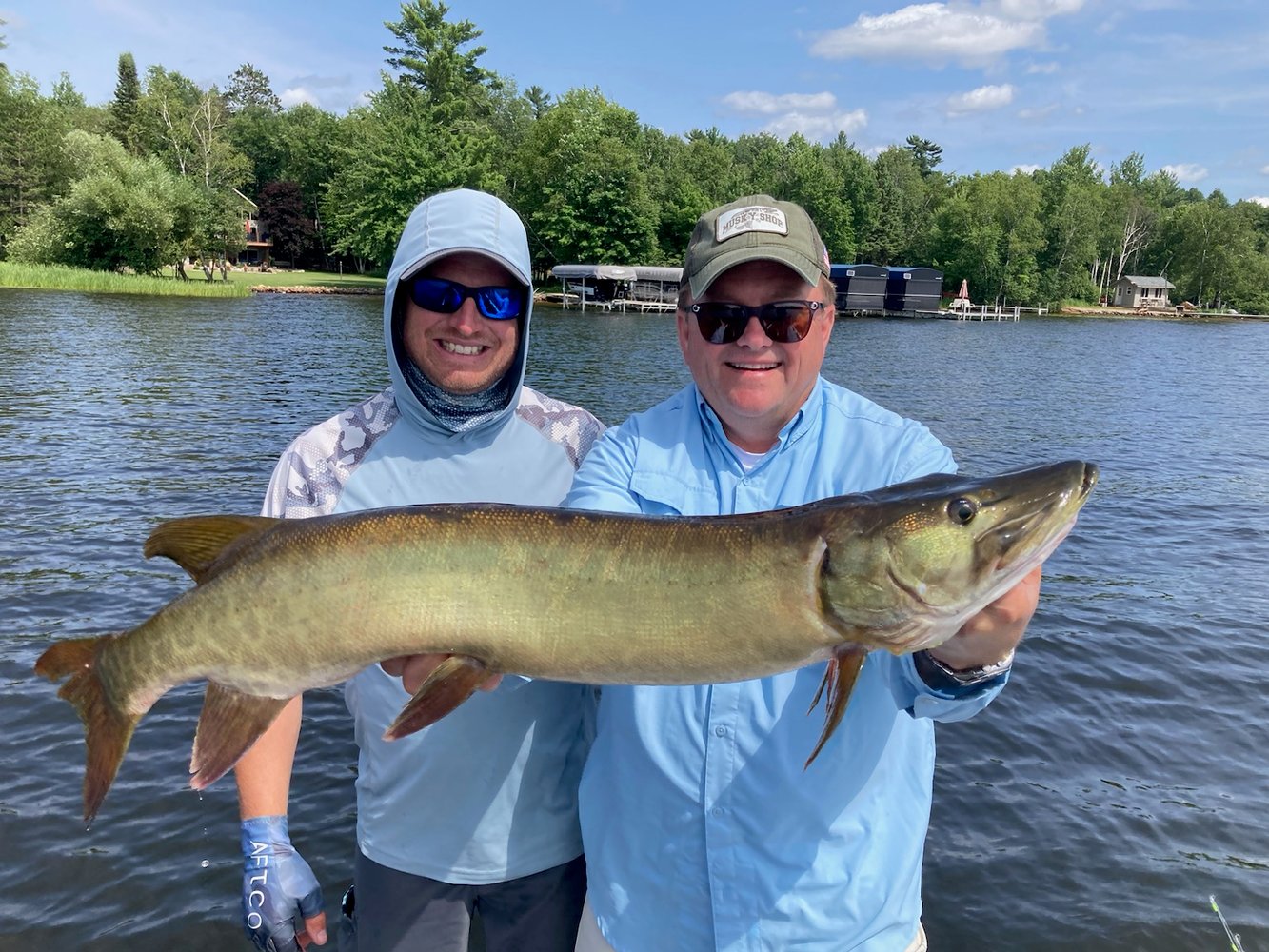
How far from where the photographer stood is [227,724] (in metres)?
2.86

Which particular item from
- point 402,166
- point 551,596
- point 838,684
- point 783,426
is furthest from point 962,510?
point 402,166

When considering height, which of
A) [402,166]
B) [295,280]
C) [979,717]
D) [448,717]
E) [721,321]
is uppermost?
[402,166]

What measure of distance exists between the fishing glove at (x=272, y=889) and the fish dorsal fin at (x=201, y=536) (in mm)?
1164

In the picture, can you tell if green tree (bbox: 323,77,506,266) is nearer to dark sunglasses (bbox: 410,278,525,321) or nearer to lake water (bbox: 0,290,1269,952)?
lake water (bbox: 0,290,1269,952)

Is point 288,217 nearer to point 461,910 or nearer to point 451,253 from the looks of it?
point 451,253

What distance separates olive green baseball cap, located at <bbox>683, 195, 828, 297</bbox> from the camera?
117 inches

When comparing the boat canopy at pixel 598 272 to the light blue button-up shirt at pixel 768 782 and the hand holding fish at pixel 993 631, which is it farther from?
the hand holding fish at pixel 993 631

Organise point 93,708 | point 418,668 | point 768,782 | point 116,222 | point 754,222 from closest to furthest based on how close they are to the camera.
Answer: point 768,782 < point 418,668 < point 93,708 < point 754,222 < point 116,222

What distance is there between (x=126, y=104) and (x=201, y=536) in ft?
368

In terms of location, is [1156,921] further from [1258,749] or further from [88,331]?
[88,331]

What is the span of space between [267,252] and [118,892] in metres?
105

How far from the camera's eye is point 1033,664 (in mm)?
9875

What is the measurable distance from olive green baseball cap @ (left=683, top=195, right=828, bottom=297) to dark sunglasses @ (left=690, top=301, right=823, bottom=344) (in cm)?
9

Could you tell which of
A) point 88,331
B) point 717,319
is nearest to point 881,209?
point 88,331
